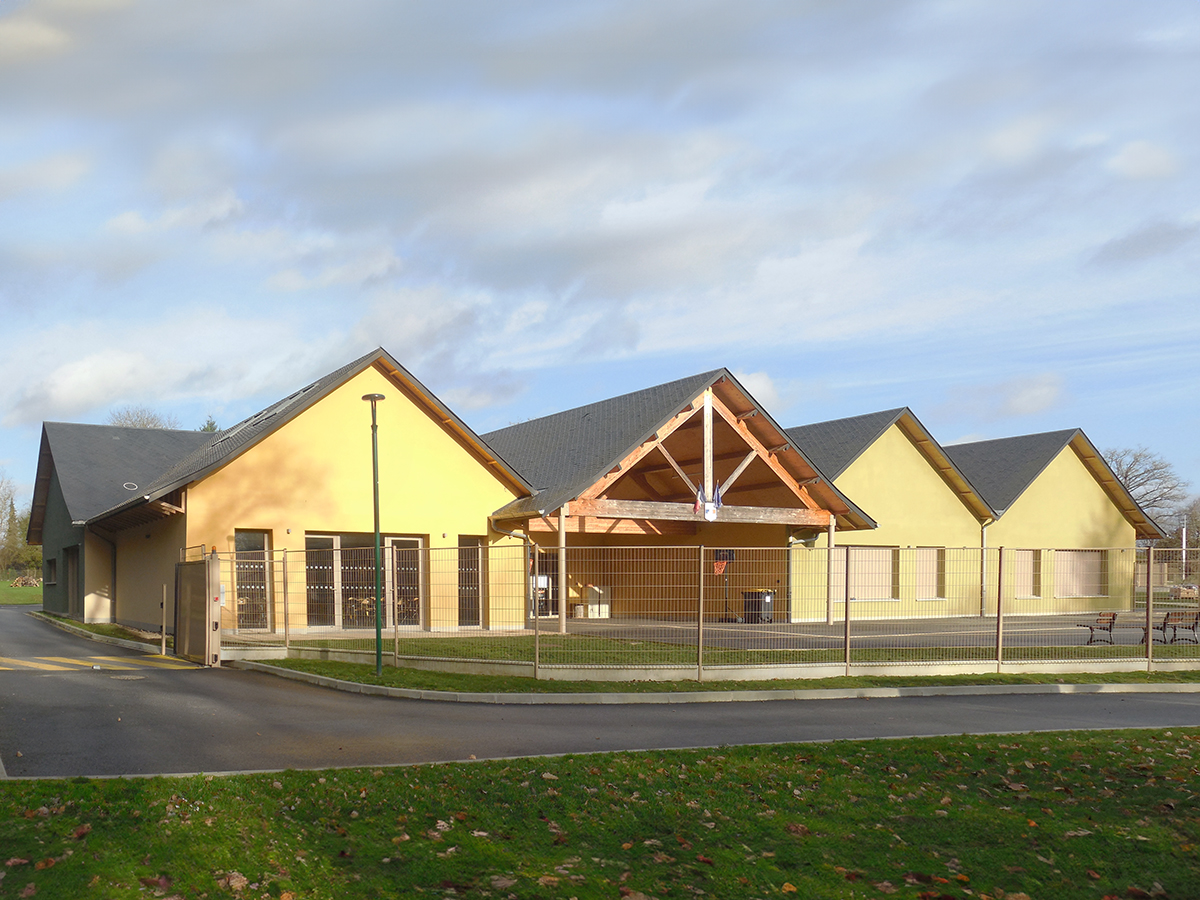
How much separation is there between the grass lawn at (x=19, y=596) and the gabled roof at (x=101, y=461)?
1400 cm

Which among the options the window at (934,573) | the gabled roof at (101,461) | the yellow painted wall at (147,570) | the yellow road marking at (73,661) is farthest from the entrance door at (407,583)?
the gabled roof at (101,461)

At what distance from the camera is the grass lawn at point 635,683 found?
14.6m

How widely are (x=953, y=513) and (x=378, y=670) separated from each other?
78.7ft

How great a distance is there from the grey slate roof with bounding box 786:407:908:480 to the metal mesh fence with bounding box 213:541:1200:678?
10.2 metres

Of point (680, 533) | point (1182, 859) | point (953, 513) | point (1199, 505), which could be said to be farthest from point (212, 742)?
point (1199, 505)

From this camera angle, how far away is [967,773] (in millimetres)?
8945

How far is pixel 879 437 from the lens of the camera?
3341 centimetres

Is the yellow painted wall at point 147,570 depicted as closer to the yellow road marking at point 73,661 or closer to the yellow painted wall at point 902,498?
the yellow road marking at point 73,661

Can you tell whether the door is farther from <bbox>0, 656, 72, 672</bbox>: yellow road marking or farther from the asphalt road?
the asphalt road

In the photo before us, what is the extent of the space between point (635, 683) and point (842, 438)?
21360 millimetres

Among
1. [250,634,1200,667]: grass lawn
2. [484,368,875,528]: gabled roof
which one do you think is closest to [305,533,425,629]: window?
[250,634,1200,667]: grass lawn

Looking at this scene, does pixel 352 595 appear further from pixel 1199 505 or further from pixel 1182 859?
pixel 1199 505

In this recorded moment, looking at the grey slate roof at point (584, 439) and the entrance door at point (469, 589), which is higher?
the grey slate roof at point (584, 439)

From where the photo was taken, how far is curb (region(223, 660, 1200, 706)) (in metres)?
13.9
